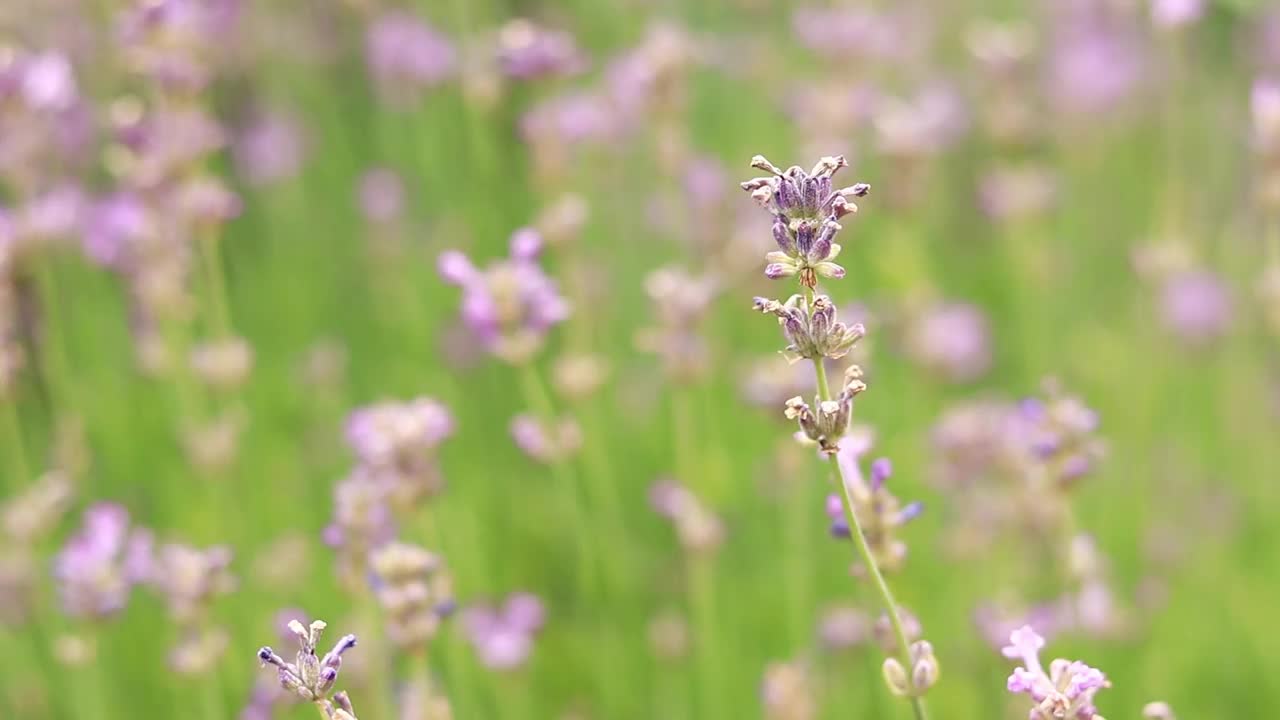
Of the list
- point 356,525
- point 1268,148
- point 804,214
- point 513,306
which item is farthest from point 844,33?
point 804,214

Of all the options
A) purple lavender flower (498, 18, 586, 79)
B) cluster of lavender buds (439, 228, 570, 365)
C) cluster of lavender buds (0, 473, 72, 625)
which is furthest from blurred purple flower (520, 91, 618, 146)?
cluster of lavender buds (0, 473, 72, 625)

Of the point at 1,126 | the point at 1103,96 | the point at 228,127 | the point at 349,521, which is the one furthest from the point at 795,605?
the point at 228,127

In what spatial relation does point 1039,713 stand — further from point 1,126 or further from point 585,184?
point 585,184

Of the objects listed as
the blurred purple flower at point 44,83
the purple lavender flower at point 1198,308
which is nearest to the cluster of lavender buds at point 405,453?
the blurred purple flower at point 44,83

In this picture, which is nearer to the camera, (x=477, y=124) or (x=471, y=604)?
(x=471, y=604)

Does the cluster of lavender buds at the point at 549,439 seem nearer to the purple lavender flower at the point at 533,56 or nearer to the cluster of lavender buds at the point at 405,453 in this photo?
the cluster of lavender buds at the point at 405,453

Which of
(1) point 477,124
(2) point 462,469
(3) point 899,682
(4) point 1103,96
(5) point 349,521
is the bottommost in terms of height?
(3) point 899,682
